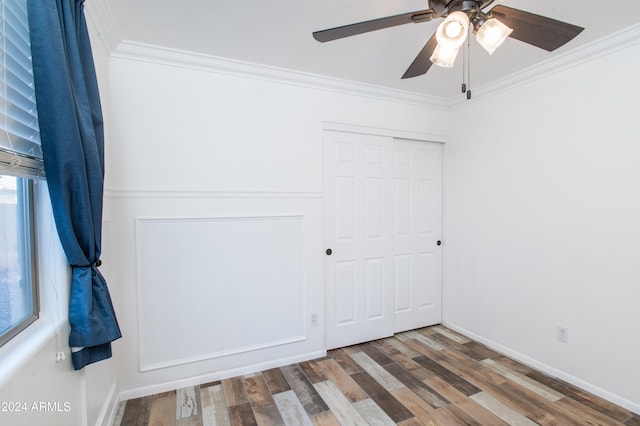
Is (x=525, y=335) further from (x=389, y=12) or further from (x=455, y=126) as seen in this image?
(x=389, y=12)

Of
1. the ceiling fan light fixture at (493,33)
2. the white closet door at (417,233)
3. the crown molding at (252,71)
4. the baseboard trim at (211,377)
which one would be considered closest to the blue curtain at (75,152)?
the crown molding at (252,71)

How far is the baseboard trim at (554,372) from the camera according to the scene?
6.62 ft

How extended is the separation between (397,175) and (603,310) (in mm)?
1919

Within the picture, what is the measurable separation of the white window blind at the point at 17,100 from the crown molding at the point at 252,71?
1.02m

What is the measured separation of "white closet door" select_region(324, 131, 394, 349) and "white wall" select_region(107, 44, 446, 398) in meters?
0.15

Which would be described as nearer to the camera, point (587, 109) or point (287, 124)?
point (587, 109)

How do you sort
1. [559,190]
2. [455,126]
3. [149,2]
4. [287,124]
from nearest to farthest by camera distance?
[149,2], [559,190], [287,124], [455,126]

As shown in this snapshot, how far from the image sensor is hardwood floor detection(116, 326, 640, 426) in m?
1.93

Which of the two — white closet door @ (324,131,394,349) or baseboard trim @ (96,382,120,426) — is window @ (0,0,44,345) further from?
white closet door @ (324,131,394,349)

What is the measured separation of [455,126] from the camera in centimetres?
329

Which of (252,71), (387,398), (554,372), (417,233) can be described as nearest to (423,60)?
(252,71)

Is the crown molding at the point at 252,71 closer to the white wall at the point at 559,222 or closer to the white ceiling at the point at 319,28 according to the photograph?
the white ceiling at the point at 319,28

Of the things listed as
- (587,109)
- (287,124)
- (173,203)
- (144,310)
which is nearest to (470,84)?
(587,109)

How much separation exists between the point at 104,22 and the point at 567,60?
3209 mm
